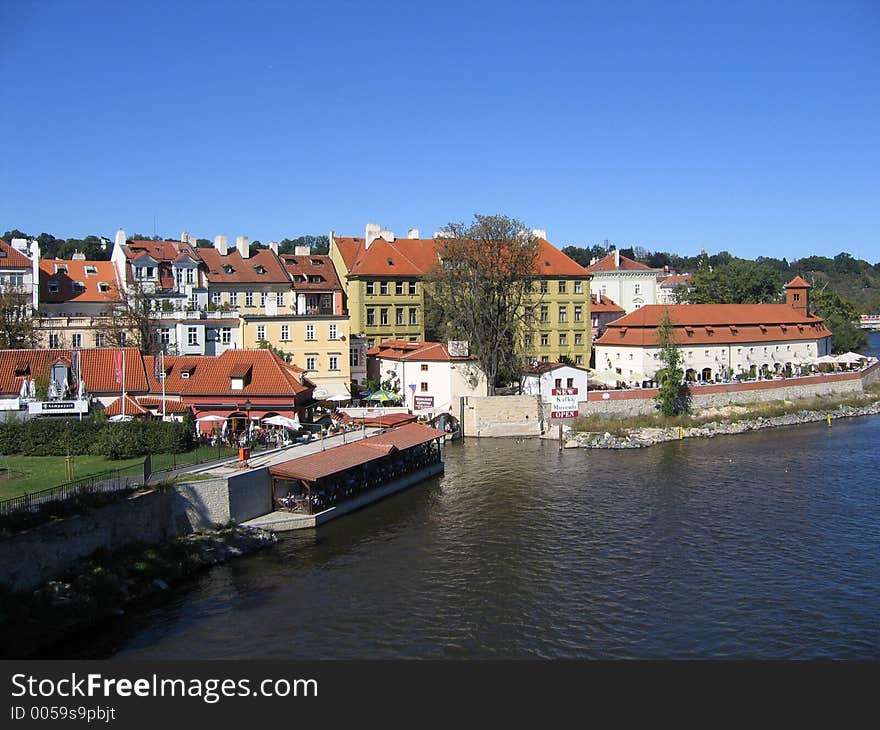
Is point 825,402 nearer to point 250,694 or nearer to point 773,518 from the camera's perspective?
point 773,518

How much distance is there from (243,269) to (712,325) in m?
33.3

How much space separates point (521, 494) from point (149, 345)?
24.0 m

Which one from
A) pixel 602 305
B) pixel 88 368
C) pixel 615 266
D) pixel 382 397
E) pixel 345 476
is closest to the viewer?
pixel 345 476

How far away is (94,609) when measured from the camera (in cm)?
2022

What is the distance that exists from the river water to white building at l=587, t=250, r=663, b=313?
45291mm

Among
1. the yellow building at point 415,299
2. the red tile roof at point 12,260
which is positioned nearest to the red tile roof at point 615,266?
the yellow building at point 415,299

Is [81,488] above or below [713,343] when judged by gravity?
below

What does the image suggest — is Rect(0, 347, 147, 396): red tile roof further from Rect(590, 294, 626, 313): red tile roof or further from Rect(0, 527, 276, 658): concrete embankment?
Rect(590, 294, 626, 313): red tile roof

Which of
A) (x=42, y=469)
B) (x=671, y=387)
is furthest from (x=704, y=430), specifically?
(x=42, y=469)

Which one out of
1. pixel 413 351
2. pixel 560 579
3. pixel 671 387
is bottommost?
pixel 560 579

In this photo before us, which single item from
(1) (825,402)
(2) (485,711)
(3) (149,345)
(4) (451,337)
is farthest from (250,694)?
(1) (825,402)

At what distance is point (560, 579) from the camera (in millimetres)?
23578

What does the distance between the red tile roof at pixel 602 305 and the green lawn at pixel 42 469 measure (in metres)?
51.8

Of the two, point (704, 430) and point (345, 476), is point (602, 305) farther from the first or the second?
point (345, 476)
